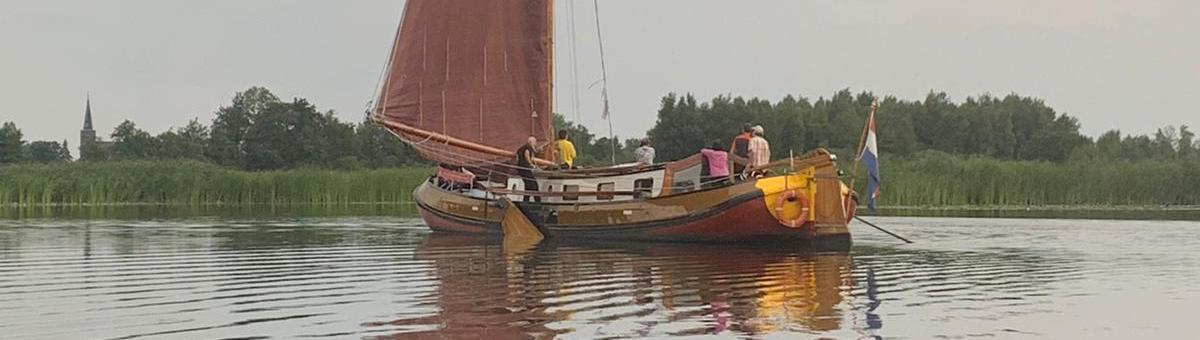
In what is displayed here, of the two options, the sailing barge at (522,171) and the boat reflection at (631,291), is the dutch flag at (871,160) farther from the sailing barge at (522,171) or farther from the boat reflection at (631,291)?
the boat reflection at (631,291)

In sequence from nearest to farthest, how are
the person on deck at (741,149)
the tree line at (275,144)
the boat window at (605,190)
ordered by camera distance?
the person on deck at (741,149) < the boat window at (605,190) < the tree line at (275,144)

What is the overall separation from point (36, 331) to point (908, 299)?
6.69m

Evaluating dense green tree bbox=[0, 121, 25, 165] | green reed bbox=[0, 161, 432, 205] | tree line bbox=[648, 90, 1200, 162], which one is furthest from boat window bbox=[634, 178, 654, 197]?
dense green tree bbox=[0, 121, 25, 165]

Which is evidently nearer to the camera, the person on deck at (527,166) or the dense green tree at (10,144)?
the person on deck at (527,166)

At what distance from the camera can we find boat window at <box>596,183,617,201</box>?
22.4 m

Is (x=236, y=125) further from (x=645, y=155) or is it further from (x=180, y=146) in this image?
(x=645, y=155)

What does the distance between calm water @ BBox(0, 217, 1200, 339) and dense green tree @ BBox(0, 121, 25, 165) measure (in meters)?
63.1

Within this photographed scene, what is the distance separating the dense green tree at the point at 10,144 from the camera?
8256 centimetres

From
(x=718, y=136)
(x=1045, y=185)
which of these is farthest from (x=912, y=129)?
(x=1045, y=185)

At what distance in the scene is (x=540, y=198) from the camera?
77.5 feet

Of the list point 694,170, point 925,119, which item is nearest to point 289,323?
point 694,170

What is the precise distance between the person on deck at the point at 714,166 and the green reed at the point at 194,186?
23.4 metres

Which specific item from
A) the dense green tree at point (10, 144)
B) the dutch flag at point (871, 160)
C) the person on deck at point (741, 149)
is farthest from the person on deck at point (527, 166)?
the dense green tree at point (10, 144)

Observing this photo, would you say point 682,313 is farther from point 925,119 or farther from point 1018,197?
point 925,119
